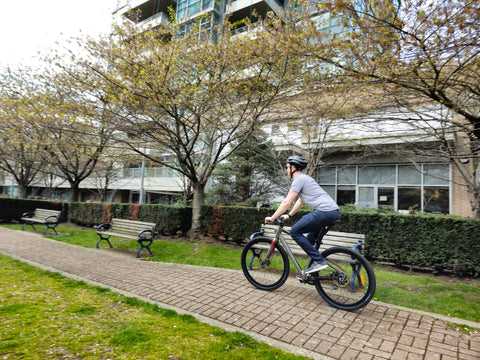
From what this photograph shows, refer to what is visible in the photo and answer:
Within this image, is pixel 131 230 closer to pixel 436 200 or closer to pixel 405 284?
pixel 405 284

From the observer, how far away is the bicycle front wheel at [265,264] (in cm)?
459

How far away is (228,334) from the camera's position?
123 inches

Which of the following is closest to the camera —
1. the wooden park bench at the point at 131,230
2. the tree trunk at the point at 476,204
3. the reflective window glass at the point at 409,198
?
the wooden park bench at the point at 131,230

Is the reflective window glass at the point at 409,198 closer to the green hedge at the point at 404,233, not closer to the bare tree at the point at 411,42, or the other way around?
the green hedge at the point at 404,233

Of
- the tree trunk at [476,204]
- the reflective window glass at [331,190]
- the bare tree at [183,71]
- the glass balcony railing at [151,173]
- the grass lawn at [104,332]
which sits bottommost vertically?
the grass lawn at [104,332]

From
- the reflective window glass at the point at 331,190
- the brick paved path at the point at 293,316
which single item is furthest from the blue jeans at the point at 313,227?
the reflective window glass at the point at 331,190

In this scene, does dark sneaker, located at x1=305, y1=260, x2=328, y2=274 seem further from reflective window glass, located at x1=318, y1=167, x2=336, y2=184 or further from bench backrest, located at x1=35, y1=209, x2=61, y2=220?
reflective window glass, located at x1=318, y1=167, x2=336, y2=184

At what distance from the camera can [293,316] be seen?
368cm

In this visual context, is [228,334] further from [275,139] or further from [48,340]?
[275,139]

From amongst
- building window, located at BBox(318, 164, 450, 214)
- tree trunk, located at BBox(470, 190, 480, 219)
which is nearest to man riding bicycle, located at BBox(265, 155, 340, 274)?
tree trunk, located at BBox(470, 190, 480, 219)

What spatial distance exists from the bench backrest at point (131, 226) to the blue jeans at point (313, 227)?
4.94 meters

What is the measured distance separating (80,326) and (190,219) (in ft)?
28.2

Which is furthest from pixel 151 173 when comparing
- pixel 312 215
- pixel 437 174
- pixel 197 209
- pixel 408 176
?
pixel 312 215

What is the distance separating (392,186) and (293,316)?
13.5 m
